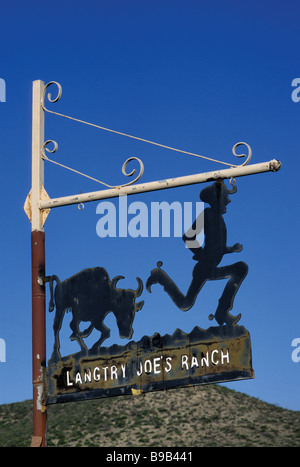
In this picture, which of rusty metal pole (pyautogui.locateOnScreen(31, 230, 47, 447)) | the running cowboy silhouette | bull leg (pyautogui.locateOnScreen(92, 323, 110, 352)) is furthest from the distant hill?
the running cowboy silhouette

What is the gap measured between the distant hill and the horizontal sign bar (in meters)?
50.8

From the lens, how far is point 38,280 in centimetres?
1084

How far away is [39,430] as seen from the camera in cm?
1048

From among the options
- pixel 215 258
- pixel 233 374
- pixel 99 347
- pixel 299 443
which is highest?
pixel 299 443

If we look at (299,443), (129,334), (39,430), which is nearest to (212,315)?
(129,334)

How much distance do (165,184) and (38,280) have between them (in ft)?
7.15

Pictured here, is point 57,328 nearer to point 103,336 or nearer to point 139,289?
point 103,336

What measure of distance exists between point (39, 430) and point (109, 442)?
53.1 metres

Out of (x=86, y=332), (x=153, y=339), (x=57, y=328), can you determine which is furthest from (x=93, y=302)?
(x=153, y=339)

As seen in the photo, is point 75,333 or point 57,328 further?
point 57,328

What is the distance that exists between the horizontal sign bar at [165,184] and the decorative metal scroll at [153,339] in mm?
138

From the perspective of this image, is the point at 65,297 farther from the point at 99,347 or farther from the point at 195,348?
the point at 195,348

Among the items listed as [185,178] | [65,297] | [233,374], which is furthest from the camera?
[65,297]

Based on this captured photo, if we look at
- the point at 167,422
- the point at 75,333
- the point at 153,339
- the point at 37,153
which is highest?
the point at 167,422
